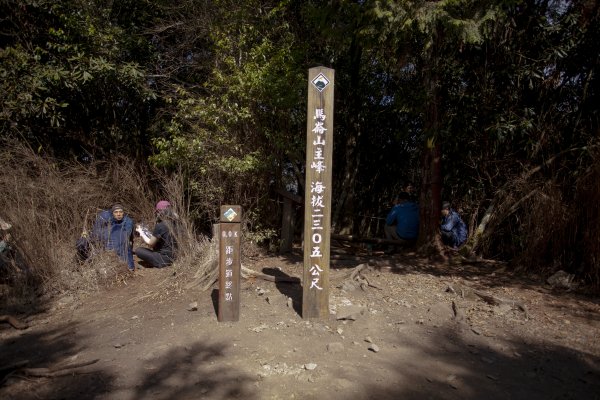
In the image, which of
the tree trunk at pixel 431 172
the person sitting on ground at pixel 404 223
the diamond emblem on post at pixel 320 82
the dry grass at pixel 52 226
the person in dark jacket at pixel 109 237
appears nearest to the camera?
the diamond emblem on post at pixel 320 82

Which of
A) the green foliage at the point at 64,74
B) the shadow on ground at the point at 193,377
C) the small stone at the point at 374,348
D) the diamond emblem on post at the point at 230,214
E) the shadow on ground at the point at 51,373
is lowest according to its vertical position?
the shadow on ground at the point at 51,373

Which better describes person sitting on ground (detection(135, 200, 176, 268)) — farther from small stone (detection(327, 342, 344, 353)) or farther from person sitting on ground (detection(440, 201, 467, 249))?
person sitting on ground (detection(440, 201, 467, 249))

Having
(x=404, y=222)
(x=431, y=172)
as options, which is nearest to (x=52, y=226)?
(x=404, y=222)

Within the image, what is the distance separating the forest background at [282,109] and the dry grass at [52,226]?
27mm

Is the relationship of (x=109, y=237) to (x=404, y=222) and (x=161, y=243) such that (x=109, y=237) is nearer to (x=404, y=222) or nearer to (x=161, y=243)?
(x=161, y=243)

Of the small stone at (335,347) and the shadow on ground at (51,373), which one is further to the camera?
the small stone at (335,347)

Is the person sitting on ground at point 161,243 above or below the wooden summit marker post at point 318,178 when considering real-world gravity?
below

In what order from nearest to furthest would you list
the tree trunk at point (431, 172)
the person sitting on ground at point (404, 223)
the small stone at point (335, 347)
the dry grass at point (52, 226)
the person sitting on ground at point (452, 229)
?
the small stone at point (335, 347), the dry grass at point (52, 226), the tree trunk at point (431, 172), the person sitting on ground at point (452, 229), the person sitting on ground at point (404, 223)

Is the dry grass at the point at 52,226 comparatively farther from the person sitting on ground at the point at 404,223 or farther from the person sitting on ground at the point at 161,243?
the person sitting on ground at the point at 404,223

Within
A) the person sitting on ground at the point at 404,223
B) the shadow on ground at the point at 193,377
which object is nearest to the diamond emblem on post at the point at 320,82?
the shadow on ground at the point at 193,377

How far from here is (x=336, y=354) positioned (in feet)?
12.0

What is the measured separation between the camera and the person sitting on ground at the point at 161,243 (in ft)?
20.6

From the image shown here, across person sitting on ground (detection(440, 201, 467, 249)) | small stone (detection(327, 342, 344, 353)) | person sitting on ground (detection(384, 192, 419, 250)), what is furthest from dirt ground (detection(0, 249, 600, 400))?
person sitting on ground (detection(384, 192, 419, 250))

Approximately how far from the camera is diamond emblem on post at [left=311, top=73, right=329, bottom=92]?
13.3ft
